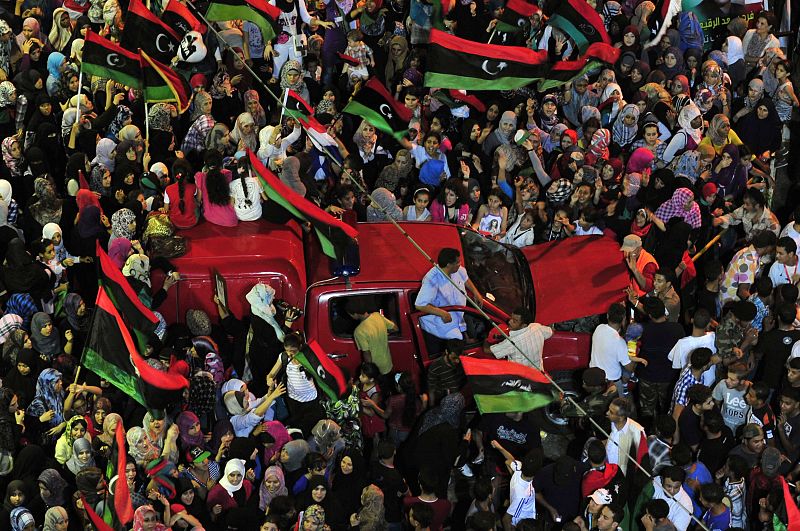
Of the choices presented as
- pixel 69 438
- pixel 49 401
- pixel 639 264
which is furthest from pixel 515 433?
pixel 49 401

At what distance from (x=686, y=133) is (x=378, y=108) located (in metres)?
3.40

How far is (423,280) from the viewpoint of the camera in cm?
1369

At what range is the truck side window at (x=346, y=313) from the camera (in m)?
13.8

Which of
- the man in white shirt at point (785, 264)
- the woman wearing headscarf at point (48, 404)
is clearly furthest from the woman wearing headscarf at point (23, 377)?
the man in white shirt at point (785, 264)

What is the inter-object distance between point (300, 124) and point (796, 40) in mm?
7182

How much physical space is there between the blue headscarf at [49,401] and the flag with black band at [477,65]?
4.96m

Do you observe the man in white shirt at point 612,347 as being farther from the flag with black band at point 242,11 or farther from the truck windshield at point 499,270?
the flag with black band at point 242,11

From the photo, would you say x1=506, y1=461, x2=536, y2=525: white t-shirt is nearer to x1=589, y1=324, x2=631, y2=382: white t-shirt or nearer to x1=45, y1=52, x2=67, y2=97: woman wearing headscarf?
x1=589, y1=324, x2=631, y2=382: white t-shirt

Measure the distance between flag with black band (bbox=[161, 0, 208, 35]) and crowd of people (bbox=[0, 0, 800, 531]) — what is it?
23.1 inches

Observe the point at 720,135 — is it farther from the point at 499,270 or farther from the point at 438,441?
the point at 438,441

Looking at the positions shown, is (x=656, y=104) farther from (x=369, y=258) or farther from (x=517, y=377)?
(x=517, y=377)

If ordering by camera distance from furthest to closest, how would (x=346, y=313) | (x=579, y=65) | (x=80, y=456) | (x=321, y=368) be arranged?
(x=579, y=65) < (x=346, y=313) < (x=321, y=368) < (x=80, y=456)

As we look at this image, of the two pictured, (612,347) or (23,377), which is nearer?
(23,377)

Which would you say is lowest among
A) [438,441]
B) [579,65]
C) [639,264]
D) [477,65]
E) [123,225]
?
[438,441]
